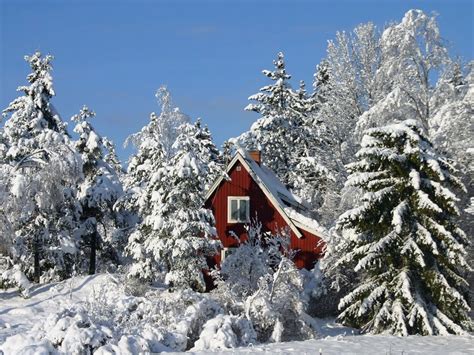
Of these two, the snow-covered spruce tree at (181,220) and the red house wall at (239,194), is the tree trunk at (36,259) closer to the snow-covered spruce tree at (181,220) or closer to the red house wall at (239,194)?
the snow-covered spruce tree at (181,220)

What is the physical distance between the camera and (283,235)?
29.3 meters

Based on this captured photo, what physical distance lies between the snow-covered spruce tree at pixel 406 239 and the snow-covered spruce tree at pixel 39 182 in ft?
49.2

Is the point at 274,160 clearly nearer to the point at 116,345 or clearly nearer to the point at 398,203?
the point at 398,203

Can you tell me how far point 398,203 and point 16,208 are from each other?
58.2 ft

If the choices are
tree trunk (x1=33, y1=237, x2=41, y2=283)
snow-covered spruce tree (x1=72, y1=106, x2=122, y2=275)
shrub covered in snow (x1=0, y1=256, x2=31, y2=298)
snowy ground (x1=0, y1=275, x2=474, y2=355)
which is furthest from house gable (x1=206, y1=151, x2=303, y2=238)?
shrub covered in snow (x1=0, y1=256, x2=31, y2=298)

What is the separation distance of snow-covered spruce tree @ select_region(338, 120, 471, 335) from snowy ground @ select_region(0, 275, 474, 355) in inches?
47.2

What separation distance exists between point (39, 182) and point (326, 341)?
17.8 metres

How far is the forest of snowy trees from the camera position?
19734 millimetres

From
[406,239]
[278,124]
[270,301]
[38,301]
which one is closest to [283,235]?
[270,301]

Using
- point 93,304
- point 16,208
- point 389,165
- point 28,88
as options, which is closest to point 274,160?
point 28,88

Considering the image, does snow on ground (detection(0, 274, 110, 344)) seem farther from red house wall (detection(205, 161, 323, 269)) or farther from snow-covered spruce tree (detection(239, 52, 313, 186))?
snow-covered spruce tree (detection(239, 52, 313, 186))

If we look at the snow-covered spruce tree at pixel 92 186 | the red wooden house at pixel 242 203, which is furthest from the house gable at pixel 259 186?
the snow-covered spruce tree at pixel 92 186

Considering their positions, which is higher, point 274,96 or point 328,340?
point 274,96

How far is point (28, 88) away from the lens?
34.0 metres
